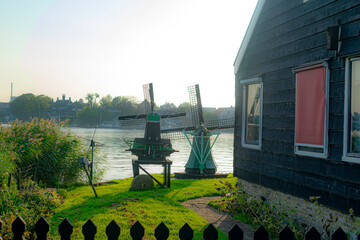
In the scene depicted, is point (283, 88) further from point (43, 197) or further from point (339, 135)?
point (43, 197)

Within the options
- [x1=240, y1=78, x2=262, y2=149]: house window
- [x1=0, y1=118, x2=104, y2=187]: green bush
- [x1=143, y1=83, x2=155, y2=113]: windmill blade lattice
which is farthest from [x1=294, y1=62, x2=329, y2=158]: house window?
[x1=143, y1=83, x2=155, y2=113]: windmill blade lattice

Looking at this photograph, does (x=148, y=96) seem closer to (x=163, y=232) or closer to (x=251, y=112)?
(x=251, y=112)

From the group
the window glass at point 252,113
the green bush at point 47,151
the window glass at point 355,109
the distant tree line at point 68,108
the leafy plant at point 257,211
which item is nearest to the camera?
the window glass at point 355,109

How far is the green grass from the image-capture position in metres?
7.52

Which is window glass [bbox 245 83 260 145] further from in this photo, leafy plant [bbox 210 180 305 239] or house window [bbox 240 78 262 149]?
leafy plant [bbox 210 180 305 239]

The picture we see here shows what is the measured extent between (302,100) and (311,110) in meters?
0.36

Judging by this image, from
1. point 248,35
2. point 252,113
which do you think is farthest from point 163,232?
point 248,35

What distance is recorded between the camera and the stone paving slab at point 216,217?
7.52 meters

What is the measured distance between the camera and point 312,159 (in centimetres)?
669

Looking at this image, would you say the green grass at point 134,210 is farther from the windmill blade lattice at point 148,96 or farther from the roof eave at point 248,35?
the windmill blade lattice at point 148,96

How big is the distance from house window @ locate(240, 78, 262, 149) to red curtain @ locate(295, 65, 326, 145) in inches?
67.1

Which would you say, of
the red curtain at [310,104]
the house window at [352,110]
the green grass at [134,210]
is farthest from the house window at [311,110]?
the green grass at [134,210]

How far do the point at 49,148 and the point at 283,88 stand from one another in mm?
10348

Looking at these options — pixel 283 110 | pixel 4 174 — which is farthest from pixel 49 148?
pixel 283 110
